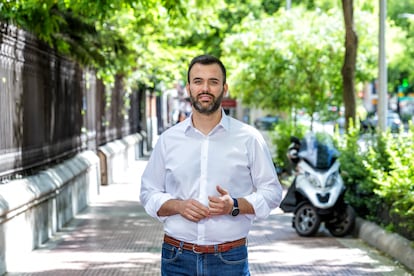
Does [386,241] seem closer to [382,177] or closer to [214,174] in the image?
[382,177]

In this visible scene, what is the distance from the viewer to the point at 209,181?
16.5 feet

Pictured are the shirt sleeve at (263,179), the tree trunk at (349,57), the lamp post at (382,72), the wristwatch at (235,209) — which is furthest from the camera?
the tree trunk at (349,57)

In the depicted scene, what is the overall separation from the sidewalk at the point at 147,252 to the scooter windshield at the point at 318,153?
99 cm

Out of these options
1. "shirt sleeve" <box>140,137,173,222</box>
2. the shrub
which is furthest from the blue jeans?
the shrub

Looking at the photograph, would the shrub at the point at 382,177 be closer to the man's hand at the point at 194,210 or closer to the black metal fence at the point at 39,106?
the black metal fence at the point at 39,106

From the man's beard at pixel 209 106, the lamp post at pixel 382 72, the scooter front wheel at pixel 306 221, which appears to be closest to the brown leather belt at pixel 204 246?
the man's beard at pixel 209 106

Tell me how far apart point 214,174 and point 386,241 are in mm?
7236

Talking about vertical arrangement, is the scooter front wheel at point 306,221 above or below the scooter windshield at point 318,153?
below

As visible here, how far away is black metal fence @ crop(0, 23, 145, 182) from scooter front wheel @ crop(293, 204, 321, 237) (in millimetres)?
3578

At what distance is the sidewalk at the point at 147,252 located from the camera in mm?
10695

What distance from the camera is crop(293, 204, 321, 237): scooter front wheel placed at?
13.5 meters

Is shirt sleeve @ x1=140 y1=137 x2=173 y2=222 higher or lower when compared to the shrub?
higher

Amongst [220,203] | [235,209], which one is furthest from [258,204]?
[220,203]

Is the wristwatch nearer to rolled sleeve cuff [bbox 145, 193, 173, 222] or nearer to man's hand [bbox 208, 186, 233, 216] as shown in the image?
man's hand [bbox 208, 186, 233, 216]
